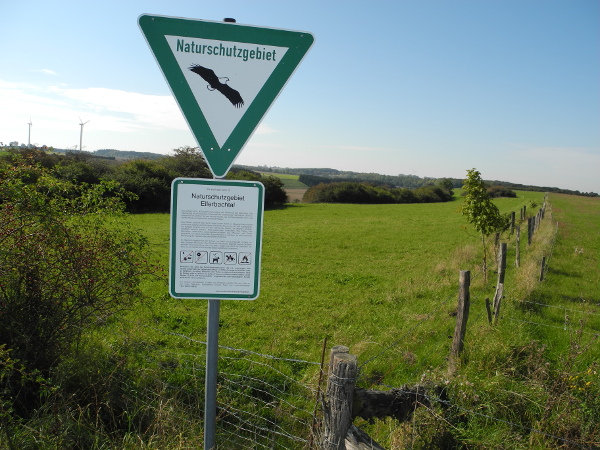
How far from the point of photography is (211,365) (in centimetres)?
204

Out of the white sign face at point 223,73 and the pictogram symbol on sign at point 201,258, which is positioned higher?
the white sign face at point 223,73

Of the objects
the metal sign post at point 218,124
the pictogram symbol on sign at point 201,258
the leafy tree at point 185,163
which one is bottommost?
the pictogram symbol on sign at point 201,258

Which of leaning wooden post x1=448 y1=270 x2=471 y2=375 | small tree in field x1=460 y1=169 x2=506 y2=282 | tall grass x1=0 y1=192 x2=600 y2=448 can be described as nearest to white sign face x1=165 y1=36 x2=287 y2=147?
tall grass x1=0 y1=192 x2=600 y2=448

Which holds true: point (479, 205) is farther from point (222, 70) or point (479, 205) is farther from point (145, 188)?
point (145, 188)

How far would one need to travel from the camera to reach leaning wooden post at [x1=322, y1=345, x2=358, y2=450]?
2.41 metres

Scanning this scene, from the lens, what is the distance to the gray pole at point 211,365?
1991 mm

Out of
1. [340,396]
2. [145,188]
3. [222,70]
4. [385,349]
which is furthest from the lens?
[145,188]

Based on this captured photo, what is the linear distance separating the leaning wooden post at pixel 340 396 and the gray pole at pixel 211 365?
2.44 ft

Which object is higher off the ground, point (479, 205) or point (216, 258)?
point (479, 205)

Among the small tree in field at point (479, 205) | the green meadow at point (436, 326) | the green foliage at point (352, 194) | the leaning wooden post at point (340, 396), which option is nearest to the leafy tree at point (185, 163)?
the green foliage at point (352, 194)

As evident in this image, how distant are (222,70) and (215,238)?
0.83 m

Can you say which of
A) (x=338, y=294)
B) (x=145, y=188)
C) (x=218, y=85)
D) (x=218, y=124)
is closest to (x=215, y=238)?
(x=218, y=124)

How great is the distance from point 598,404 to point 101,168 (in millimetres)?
37454

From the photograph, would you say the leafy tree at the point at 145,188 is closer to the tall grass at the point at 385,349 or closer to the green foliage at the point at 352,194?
the tall grass at the point at 385,349
